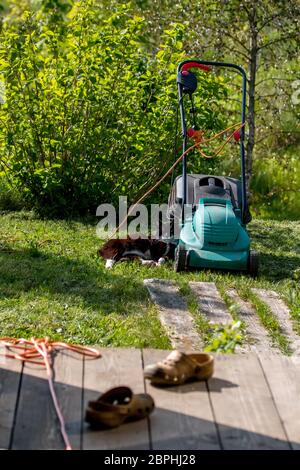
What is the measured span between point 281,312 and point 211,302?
1.37 feet

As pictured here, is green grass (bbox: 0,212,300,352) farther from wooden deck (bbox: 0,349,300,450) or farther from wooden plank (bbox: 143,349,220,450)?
wooden plank (bbox: 143,349,220,450)

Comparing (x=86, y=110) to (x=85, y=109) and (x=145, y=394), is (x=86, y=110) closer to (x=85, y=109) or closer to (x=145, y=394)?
(x=85, y=109)

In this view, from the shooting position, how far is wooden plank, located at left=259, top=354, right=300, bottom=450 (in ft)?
10.5

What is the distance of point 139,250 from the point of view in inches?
246

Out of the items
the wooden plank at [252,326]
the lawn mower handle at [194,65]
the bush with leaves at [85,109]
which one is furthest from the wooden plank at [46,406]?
the bush with leaves at [85,109]

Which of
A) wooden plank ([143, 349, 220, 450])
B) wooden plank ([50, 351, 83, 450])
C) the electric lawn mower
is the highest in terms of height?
the electric lawn mower

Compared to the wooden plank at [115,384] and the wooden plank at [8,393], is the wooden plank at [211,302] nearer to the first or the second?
the wooden plank at [115,384]

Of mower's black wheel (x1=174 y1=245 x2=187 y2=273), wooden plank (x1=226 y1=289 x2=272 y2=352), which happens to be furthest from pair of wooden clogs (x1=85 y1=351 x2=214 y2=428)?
mower's black wheel (x1=174 y1=245 x2=187 y2=273)

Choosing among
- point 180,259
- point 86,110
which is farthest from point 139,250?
point 86,110

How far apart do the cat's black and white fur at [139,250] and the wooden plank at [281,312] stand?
86 centimetres

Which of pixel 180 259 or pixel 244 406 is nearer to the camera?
pixel 244 406

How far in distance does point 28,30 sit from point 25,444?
5.14 m

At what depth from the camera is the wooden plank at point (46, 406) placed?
9.78 feet

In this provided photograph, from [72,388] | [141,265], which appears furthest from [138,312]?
[72,388]
